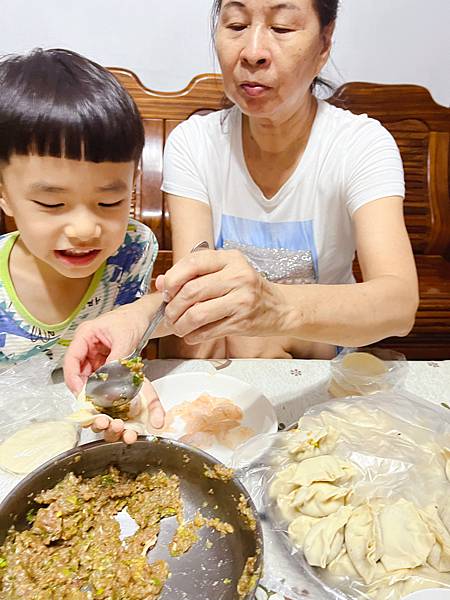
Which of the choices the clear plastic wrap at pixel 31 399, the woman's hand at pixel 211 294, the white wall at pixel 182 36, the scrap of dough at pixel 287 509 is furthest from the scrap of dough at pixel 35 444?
the white wall at pixel 182 36

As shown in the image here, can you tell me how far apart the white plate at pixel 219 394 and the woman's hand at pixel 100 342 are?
160mm

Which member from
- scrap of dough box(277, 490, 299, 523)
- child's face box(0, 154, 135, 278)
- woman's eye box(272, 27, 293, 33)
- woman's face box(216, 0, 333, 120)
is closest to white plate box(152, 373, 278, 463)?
scrap of dough box(277, 490, 299, 523)

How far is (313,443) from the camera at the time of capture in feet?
3.02

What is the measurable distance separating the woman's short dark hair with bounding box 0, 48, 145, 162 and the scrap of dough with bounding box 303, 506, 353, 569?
814 millimetres

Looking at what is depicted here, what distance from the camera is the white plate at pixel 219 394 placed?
1.12 metres

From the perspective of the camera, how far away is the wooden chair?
2584 mm

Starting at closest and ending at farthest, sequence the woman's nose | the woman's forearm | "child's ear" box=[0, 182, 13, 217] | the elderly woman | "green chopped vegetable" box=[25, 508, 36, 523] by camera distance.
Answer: "green chopped vegetable" box=[25, 508, 36, 523]
the elderly woman
the woman's forearm
"child's ear" box=[0, 182, 13, 217]
the woman's nose

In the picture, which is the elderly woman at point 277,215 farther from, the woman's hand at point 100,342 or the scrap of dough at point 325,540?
the scrap of dough at point 325,540

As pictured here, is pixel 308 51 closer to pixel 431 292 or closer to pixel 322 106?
pixel 322 106

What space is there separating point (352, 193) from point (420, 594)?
106 cm

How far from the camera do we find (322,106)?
5.44 feet

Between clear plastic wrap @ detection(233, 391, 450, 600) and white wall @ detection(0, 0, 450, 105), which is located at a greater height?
white wall @ detection(0, 0, 450, 105)

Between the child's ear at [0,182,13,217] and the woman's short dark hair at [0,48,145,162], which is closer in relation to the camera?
the woman's short dark hair at [0,48,145,162]

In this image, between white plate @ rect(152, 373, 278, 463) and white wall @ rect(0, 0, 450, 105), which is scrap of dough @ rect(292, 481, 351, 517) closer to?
white plate @ rect(152, 373, 278, 463)
